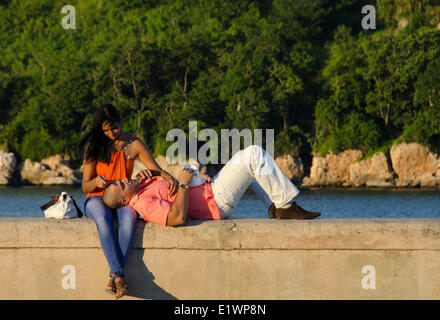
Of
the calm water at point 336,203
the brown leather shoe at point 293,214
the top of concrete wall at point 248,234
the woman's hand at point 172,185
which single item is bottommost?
the calm water at point 336,203

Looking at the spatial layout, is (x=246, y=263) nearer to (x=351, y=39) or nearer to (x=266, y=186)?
(x=266, y=186)

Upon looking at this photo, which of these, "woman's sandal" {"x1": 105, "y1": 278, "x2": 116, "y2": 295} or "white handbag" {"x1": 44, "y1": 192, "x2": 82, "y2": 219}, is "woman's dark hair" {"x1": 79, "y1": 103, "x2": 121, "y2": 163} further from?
"woman's sandal" {"x1": 105, "y1": 278, "x2": 116, "y2": 295}

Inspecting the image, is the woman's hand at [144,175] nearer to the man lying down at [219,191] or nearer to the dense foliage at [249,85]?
the man lying down at [219,191]

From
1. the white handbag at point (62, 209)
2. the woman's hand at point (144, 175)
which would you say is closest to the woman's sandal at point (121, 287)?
the white handbag at point (62, 209)

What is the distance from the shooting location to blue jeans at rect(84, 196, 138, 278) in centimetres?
580

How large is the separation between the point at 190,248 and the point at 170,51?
4876 centimetres

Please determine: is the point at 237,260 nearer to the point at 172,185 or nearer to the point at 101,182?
the point at 172,185

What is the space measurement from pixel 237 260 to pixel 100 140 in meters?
1.59

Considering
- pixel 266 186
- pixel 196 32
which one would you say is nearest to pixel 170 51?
pixel 196 32

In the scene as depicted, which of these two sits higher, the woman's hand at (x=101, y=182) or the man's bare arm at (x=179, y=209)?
the woman's hand at (x=101, y=182)

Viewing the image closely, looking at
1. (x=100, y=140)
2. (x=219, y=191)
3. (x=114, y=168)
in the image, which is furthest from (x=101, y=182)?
(x=219, y=191)

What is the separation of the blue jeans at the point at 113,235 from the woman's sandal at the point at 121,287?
49 millimetres

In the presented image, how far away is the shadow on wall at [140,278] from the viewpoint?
5.93 m

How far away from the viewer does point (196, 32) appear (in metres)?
54.9
